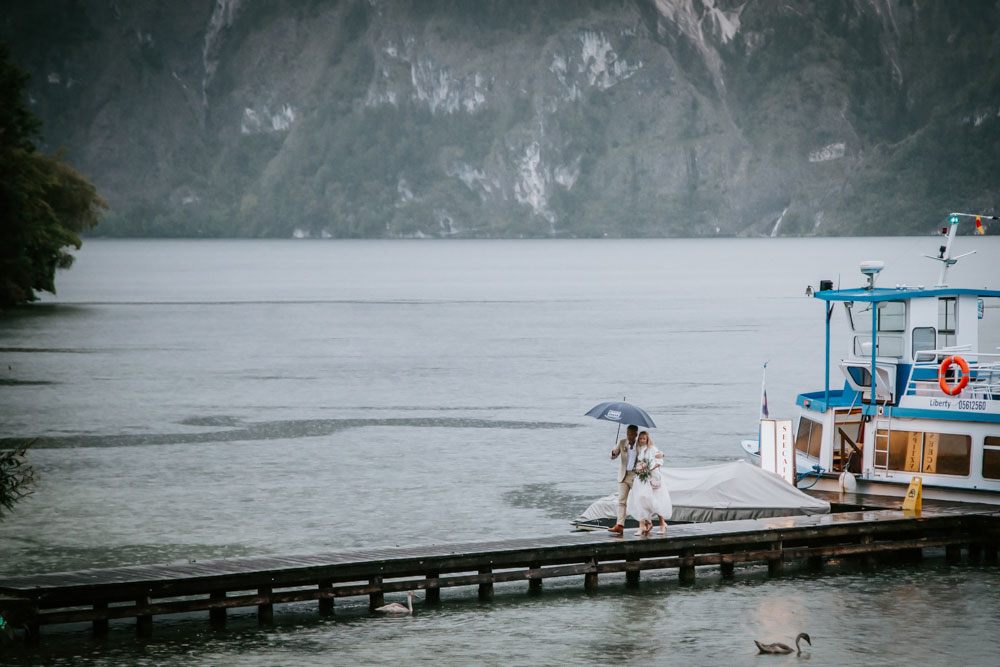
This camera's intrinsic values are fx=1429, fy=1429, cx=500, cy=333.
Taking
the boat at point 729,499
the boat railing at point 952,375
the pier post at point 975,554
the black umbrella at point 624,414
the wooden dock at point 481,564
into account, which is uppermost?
the boat railing at point 952,375

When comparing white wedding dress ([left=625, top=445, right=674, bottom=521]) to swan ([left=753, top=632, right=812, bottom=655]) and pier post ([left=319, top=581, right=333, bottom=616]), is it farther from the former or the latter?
pier post ([left=319, top=581, right=333, bottom=616])

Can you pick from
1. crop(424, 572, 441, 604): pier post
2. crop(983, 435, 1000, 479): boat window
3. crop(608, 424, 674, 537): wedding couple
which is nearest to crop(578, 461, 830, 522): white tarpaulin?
crop(608, 424, 674, 537): wedding couple

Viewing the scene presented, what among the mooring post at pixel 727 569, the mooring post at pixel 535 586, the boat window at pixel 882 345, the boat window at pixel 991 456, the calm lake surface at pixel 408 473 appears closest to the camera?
the calm lake surface at pixel 408 473

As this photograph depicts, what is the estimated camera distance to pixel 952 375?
34.9 metres

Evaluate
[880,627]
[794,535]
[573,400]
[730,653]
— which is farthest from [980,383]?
[573,400]

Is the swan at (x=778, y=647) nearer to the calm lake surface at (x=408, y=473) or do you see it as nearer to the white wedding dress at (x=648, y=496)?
the calm lake surface at (x=408, y=473)

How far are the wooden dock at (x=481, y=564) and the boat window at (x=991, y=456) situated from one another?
93cm

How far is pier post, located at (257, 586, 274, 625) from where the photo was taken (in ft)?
88.7

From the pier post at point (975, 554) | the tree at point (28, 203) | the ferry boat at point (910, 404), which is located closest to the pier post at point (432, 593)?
the ferry boat at point (910, 404)

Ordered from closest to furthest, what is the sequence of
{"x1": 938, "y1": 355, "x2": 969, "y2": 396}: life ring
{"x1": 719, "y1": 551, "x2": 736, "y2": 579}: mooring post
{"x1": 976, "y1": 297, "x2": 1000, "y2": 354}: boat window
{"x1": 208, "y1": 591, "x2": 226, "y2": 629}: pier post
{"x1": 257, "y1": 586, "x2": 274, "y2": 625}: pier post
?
{"x1": 208, "y1": 591, "x2": 226, "y2": 629}: pier post, {"x1": 257, "y1": 586, "x2": 274, "y2": 625}: pier post, {"x1": 719, "y1": 551, "x2": 736, "y2": 579}: mooring post, {"x1": 938, "y1": 355, "x2": 969, "y2": 396}: life ring, {"x1": 976, "y1": 297, "x2": 1000, "y2": 354}: boat window

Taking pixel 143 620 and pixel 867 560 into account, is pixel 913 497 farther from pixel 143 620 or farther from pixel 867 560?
pixel 143 620

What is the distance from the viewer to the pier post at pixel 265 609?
27047 millimetres

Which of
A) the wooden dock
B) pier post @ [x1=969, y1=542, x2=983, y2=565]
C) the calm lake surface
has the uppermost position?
the wooden dock

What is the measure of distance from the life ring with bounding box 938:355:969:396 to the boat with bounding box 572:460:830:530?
13.4 ft
